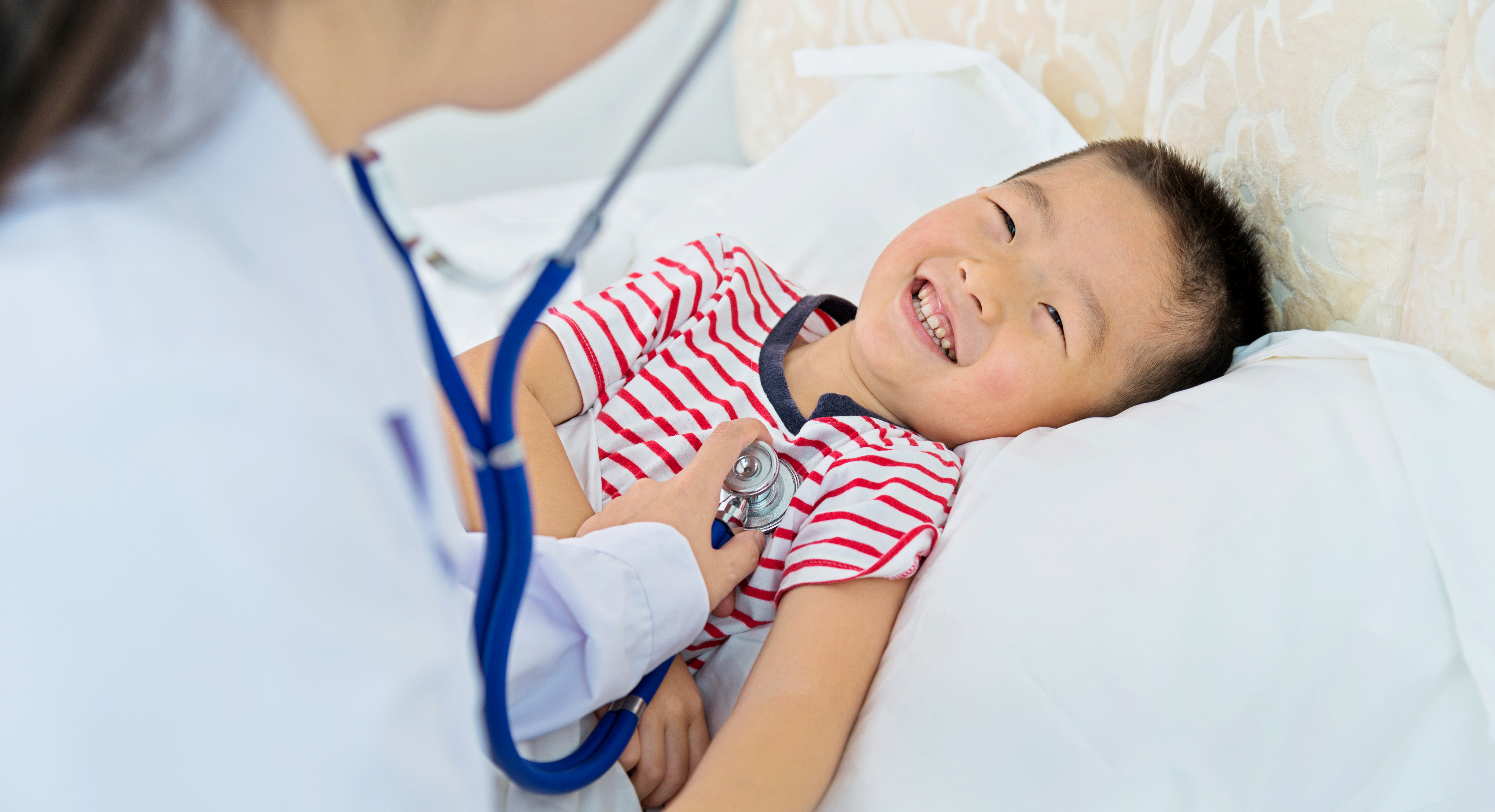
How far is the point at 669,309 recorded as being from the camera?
1.24m

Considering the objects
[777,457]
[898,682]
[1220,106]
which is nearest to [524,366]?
[777,457]

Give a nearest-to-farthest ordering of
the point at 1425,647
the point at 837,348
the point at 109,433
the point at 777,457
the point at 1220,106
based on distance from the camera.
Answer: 1. the point at 109,433
2. the point at 1425,647
3. the point at 777,457
4. the point at 1220,106
5. the point at 837,348

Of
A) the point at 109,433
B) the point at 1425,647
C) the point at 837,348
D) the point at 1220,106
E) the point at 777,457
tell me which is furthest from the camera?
the point at 837,348

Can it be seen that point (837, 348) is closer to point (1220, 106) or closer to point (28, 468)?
point (1220, 106)

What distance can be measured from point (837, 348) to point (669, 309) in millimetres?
227

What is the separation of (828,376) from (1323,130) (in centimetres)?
61

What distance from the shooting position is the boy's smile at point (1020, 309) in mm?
1109

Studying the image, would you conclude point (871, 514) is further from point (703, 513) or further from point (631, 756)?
point (631, 756)

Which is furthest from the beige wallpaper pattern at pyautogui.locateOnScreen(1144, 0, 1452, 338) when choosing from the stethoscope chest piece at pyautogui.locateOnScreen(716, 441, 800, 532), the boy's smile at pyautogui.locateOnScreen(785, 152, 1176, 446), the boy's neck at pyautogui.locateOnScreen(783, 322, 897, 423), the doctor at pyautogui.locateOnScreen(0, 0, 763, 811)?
the doctor at pyautogui.locateOnScreen(0, 0, 763, 811)

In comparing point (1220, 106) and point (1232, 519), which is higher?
point (1220, 106)

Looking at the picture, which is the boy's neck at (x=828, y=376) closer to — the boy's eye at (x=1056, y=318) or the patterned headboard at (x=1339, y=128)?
the boy's eye at (x=1056, y=318)

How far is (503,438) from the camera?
20.0 inches

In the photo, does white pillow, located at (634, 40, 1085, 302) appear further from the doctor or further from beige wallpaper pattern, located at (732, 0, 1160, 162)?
the doctor

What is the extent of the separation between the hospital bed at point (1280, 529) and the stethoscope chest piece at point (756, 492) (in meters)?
0.18
